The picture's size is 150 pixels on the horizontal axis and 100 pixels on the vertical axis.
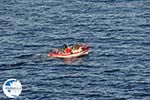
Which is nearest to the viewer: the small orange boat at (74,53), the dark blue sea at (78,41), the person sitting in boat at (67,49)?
the dark blue sea at (78,41)

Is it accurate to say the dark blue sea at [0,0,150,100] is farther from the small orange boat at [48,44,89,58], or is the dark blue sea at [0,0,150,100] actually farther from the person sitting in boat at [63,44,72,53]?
the person sitting in boat at [63,44,72,53]

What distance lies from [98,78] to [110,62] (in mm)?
9988

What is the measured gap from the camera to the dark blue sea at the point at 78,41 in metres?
84.2

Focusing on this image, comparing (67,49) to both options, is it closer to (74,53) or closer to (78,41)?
(74,53)

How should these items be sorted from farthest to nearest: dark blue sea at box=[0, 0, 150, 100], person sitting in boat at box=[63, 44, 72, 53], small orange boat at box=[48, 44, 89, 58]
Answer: person sitting in boat at box=[63, 44, 72, 53]
small orange boat at box=[48, 44, 89, 58]
dark blue sea at box=[0, 0, 150, 100]

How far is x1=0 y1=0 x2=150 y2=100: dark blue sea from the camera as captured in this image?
84.2 meters

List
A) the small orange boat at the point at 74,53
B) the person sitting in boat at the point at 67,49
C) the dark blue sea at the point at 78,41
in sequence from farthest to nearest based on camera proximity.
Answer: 1. the person sitting in boat at the point at 67,49
2. the small orange boat at the point at 74,53
3. the dark blue sea at the point at 78,41

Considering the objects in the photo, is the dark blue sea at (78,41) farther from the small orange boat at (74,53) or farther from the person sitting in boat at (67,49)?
the person sitting in boat at (67,49)

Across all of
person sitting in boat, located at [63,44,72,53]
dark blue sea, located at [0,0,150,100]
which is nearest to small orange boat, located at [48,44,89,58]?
person sitting in boat, located at [63,44,72,53]

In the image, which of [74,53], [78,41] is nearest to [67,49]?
[74,53]

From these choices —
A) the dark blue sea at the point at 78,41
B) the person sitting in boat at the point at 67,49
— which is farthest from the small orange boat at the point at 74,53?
the dark blue sea at the point at 78,41

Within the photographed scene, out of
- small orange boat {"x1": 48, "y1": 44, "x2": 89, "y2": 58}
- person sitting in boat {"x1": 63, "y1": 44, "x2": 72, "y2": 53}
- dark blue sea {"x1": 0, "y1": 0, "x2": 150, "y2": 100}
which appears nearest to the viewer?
dark blue sea {"x1": 0, "y1": 0, "x2": 150, "y2": 100}

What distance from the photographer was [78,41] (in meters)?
116

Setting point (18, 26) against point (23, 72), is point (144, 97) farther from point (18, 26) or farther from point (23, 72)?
point (18, 26)
